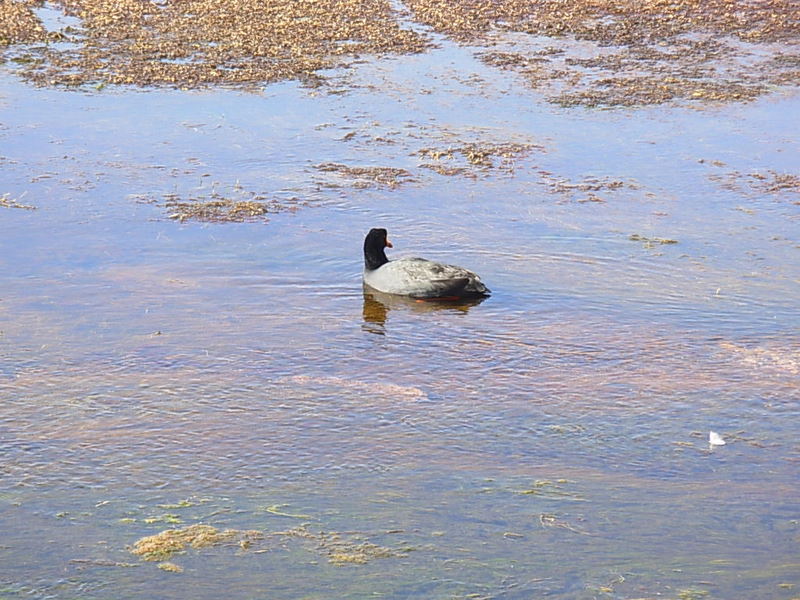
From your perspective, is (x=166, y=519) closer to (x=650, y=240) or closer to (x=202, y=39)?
(x=650, y=240)

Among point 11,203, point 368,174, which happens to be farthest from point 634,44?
point 11,203

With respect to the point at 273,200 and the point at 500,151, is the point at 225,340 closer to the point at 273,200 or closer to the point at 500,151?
the point at 273,200

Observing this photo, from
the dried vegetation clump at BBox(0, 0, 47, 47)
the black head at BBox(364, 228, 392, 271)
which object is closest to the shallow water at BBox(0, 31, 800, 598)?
the black head at BBox(364, 228, 392, 271)

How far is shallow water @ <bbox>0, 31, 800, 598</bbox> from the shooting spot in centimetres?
645

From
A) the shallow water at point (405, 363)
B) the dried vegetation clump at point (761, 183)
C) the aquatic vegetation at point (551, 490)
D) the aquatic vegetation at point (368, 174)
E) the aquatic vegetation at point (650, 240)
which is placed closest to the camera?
the shallow water at point (405, 363)

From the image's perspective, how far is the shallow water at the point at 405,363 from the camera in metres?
6.45

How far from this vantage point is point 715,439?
26.1 feet

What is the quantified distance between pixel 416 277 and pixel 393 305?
0.32 m

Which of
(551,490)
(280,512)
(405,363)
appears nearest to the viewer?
(280,512)

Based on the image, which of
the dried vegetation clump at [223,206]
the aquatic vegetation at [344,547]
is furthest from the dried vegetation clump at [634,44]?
the aquatic vegetation at [344,547]

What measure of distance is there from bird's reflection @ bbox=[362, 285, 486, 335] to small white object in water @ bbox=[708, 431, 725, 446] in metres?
3.07

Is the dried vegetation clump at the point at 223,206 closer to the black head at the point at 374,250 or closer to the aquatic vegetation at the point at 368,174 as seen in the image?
Result: the aquatic vegetation at the point at 368,174

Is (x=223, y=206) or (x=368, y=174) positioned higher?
(x=368, y=174)

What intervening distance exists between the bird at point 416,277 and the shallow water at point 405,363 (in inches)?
6.9
